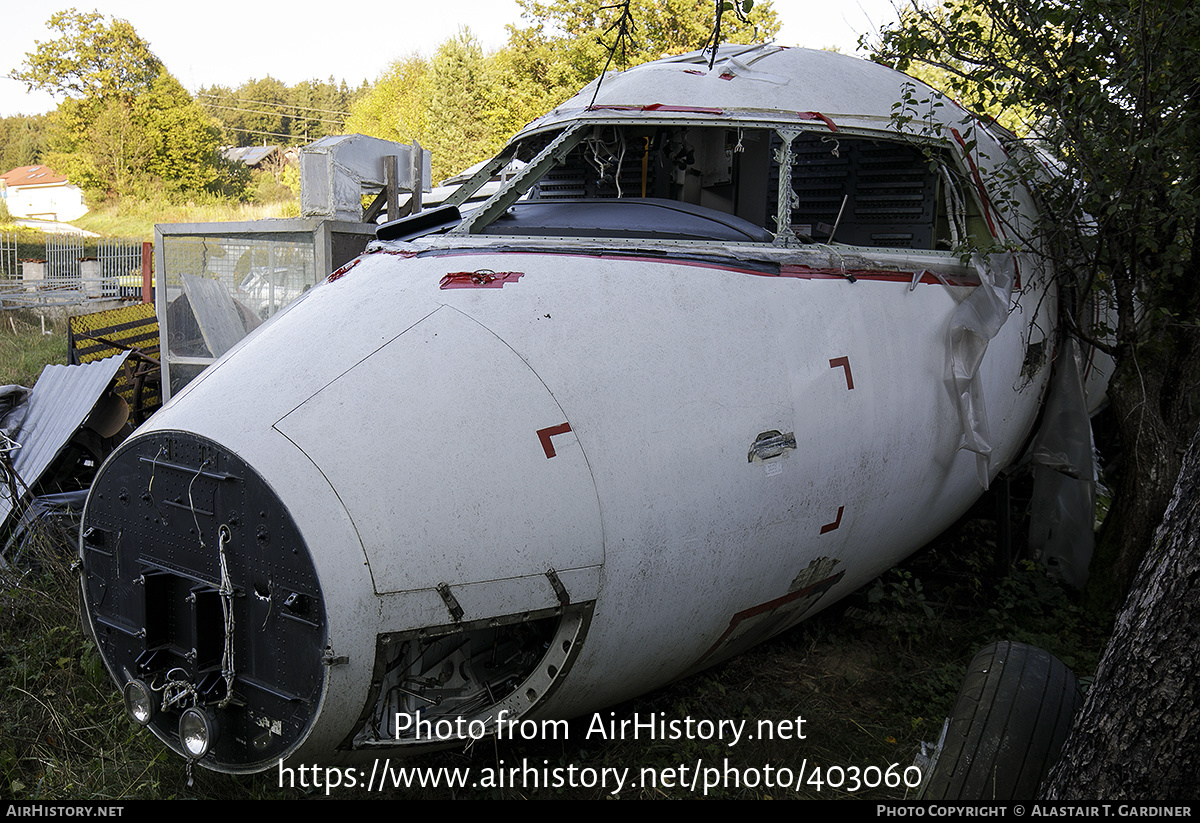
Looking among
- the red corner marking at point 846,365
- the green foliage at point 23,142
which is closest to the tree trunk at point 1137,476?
the red corner marking at point 846,365

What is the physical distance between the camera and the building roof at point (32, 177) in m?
67.4

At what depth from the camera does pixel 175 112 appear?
45781mm

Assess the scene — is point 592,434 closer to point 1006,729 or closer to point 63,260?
point 1006,729

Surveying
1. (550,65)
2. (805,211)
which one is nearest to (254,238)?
(805,211)

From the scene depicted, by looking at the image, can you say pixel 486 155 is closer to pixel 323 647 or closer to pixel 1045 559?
pixel 1045 559

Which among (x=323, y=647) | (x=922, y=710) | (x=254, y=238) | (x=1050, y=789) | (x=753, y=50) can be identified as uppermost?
(x=753, y=50)

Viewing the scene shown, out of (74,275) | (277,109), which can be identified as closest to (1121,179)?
(74,275)

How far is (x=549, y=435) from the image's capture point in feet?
10.0

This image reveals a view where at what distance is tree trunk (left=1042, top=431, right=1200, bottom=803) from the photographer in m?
2.68

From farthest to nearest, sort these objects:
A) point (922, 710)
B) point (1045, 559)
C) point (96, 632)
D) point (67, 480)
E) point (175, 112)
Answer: point (175, 112) → point (67, 480) → point (1045, 559) → point (922, 710) → point (96, 632)

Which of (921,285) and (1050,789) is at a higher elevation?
(921,285)

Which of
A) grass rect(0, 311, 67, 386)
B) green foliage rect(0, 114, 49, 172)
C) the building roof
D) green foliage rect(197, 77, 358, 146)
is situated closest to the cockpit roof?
grass rect(0, 311, 67, 386)

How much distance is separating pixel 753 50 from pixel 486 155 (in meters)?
28.5

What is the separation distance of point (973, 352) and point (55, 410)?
753cm
